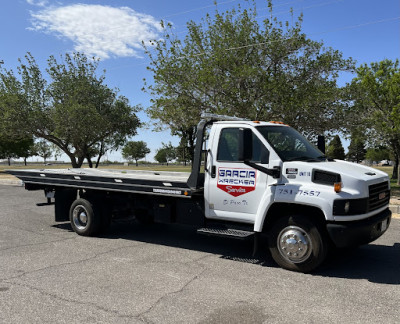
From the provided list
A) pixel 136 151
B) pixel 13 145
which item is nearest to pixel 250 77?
pixel 13 145

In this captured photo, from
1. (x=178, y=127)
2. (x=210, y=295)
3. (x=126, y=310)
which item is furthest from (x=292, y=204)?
(x=178, y=127)

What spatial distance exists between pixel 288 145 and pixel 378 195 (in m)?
1.50

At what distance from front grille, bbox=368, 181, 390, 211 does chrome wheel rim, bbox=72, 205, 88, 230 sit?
5365 mm

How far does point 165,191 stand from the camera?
6516 millimetres

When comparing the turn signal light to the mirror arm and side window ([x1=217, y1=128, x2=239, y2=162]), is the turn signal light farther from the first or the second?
side window ([x1=217, y1=128, x2=239, y2=162])

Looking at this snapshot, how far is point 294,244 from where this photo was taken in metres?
5.37

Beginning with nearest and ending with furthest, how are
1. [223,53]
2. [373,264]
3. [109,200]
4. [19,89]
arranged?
[373,264], [109,200], [223,53], [19,89]

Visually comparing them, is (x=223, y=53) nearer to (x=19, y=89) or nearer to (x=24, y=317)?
(x=24, y=317)

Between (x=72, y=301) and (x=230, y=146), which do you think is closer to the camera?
(x=72, y=301)

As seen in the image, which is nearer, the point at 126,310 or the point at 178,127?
the point at 126,310

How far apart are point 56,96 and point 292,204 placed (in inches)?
976

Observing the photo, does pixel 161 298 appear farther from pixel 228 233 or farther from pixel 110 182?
pixel 110 182

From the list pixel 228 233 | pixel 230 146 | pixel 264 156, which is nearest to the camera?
pixel 264 156

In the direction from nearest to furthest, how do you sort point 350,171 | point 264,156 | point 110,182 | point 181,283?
point 181,283
point 350,171
point 264,156
point 110,182
